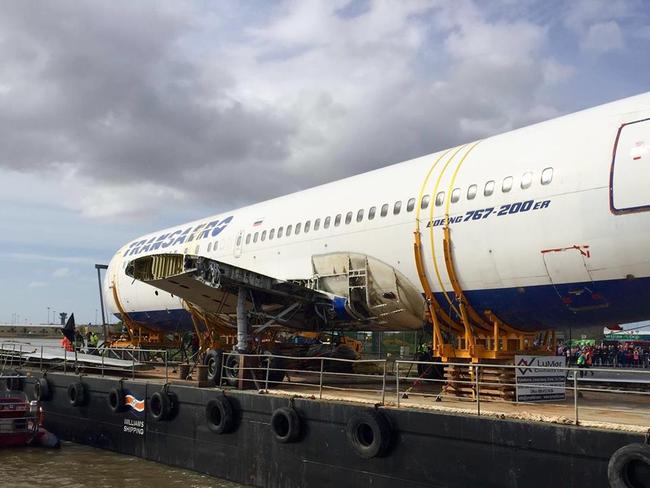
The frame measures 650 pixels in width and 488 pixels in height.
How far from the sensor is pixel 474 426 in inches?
418

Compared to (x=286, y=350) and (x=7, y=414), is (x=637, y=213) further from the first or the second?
(x=7, y=414)

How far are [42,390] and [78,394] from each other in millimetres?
2660

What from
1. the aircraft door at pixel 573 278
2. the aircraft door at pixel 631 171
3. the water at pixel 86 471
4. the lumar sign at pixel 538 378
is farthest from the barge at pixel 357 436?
the aircraft door at pixel 631 171

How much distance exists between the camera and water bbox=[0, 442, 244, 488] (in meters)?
15.7

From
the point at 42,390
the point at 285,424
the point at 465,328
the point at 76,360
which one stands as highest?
the point at 465,328

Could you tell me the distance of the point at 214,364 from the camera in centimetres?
1716

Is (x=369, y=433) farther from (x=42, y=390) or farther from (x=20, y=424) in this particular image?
(x=42, y=390)

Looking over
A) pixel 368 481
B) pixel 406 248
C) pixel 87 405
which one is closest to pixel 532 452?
pixel 368 481

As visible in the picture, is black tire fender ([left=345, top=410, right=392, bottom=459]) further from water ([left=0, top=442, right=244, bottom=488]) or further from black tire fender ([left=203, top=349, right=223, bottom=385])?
black tire fender ([left=203, top=349, right=223, bottom=385])

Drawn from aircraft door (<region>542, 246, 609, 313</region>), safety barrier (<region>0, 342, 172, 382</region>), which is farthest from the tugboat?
aircraft door (<region>542, 246, 609, 313</region>)

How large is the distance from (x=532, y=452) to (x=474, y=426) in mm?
1006

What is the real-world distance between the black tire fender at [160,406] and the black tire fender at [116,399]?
71.0 inches

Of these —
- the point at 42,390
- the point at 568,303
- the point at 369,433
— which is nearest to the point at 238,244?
the point at 42,390

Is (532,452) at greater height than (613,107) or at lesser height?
lesser
